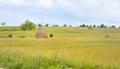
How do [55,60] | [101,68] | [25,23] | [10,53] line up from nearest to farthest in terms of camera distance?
[101,68], [55,60], [10,53], [25,23]

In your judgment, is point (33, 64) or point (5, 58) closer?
point (33, 64)

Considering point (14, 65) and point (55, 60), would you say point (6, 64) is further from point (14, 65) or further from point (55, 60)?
point (55, 60)

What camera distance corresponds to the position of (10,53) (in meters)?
21.3

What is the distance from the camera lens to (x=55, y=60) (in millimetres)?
17250

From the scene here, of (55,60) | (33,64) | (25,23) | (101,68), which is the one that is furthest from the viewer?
(25,23)

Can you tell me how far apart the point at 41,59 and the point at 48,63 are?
101cm

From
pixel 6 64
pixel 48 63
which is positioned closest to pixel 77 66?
pixel 48 63

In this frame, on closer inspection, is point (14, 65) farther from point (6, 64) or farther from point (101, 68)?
point (101, 68)

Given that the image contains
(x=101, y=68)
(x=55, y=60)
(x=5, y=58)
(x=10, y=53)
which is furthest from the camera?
(x=10, y=53)

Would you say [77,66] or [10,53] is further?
[10,53]

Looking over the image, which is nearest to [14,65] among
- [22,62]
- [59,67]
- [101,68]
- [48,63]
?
[22,62]

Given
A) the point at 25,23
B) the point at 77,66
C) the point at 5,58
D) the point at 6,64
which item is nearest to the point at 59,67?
the point at 77,66

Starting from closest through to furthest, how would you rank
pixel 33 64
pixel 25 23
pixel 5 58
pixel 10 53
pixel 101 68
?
1. pixel 101 68
2. pixel 33 64
3. pixel 5 58
4. pixel 10 53
5. pixel 25 23

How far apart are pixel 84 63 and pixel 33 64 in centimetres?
236
